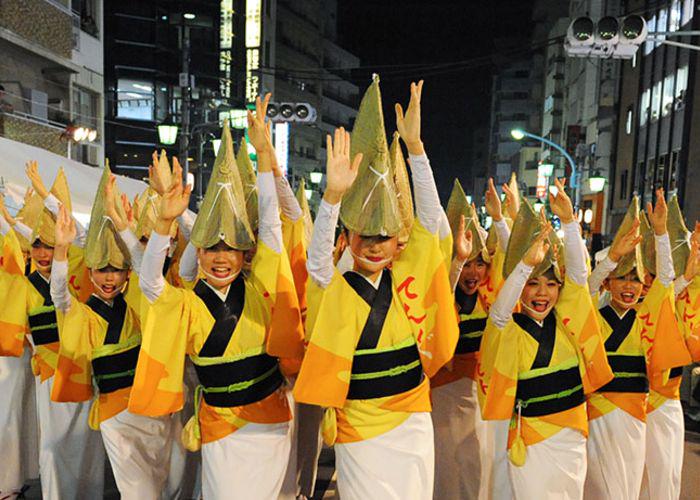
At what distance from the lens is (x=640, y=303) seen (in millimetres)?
4715

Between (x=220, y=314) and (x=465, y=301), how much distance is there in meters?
2.03

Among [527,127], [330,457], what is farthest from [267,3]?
[330,457]

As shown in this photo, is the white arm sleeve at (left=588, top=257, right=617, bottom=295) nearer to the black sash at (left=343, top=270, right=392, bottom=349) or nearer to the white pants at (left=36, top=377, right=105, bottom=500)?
the black sash at (left=343, top=270, right=392, bottom=349)

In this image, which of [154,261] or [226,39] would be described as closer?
[154,261]

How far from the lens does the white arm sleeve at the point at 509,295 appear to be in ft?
12.2

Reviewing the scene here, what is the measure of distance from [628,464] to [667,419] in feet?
2.03

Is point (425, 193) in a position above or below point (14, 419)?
above

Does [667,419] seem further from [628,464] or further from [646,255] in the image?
[646,255]

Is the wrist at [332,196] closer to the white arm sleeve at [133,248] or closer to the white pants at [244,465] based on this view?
the white pants at [244,465]

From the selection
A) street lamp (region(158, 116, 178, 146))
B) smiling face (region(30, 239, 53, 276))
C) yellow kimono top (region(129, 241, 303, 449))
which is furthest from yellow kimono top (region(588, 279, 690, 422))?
street lamp (region(158, 116, 178, 146))

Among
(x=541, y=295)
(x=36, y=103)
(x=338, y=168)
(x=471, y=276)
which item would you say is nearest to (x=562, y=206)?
(x=541, y=295)

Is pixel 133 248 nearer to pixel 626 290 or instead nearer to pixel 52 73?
pixel 626 290

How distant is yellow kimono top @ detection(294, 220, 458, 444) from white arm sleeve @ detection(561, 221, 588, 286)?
922 mm

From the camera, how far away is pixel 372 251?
3436mm
